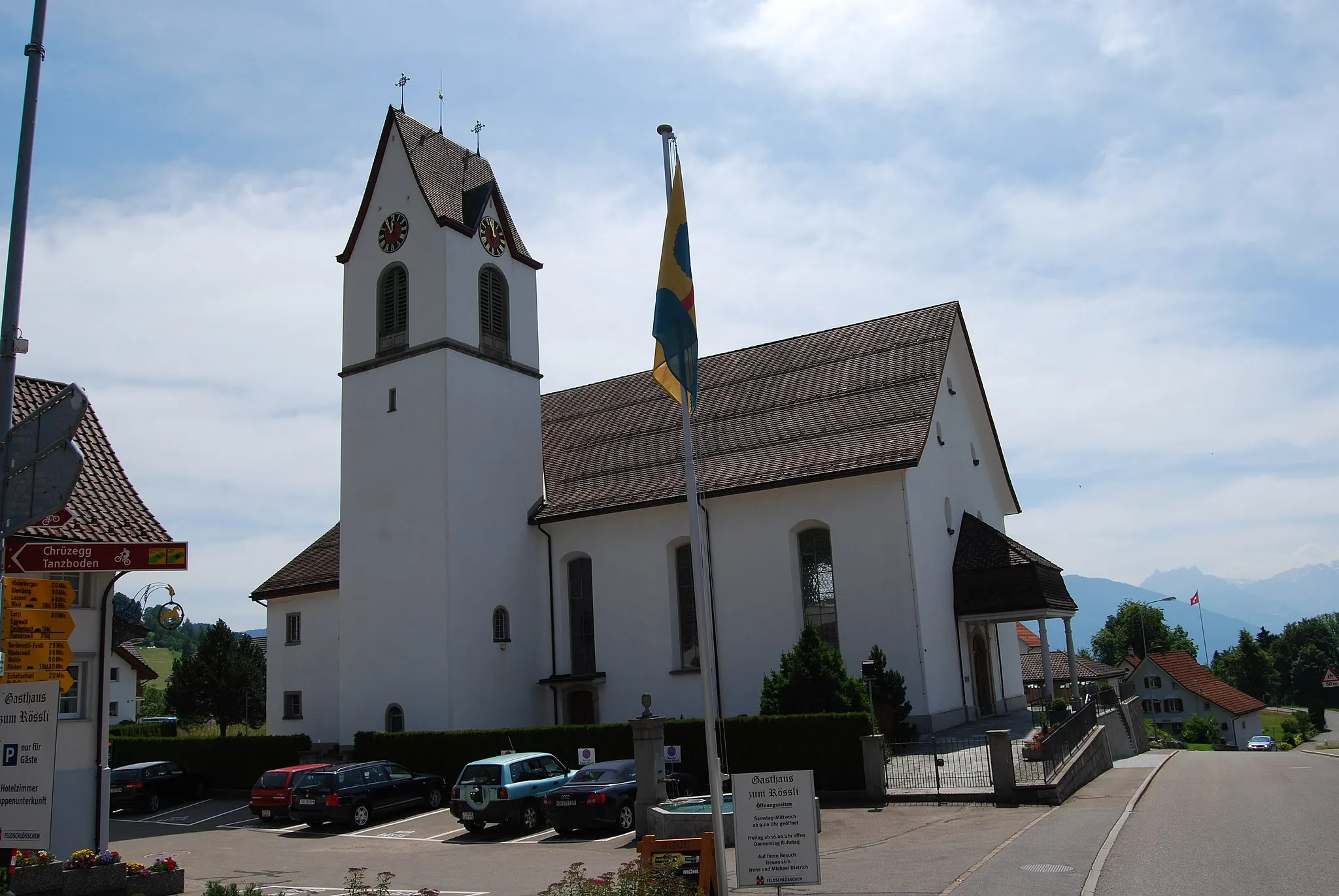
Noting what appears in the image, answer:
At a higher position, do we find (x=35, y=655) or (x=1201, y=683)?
(x=35, y=655)

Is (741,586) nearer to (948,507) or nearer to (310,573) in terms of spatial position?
(948,507)

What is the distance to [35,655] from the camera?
36.2 feet

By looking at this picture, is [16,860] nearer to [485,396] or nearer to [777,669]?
[777,669]

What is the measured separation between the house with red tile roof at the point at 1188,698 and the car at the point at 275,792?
214 ft

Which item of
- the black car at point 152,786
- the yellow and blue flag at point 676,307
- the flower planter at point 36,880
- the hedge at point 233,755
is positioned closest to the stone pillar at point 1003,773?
the yellow and blue flag at point 676,307

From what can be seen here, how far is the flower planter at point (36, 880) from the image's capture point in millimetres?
12617

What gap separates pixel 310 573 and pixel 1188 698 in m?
73.0

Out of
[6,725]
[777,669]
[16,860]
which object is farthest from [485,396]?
[6,725]

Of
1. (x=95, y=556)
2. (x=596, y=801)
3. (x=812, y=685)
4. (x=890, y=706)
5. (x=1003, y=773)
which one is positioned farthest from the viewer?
(x=890, y=706)

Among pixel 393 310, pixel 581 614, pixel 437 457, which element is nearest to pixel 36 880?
pixel 437 457

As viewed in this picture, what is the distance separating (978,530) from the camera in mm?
30797

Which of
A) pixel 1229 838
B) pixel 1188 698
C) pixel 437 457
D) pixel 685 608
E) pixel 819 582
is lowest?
pixel 1188 698

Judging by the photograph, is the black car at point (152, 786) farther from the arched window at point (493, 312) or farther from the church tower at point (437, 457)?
the arched window at point (493, 312)

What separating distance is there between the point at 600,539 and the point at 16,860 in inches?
783
